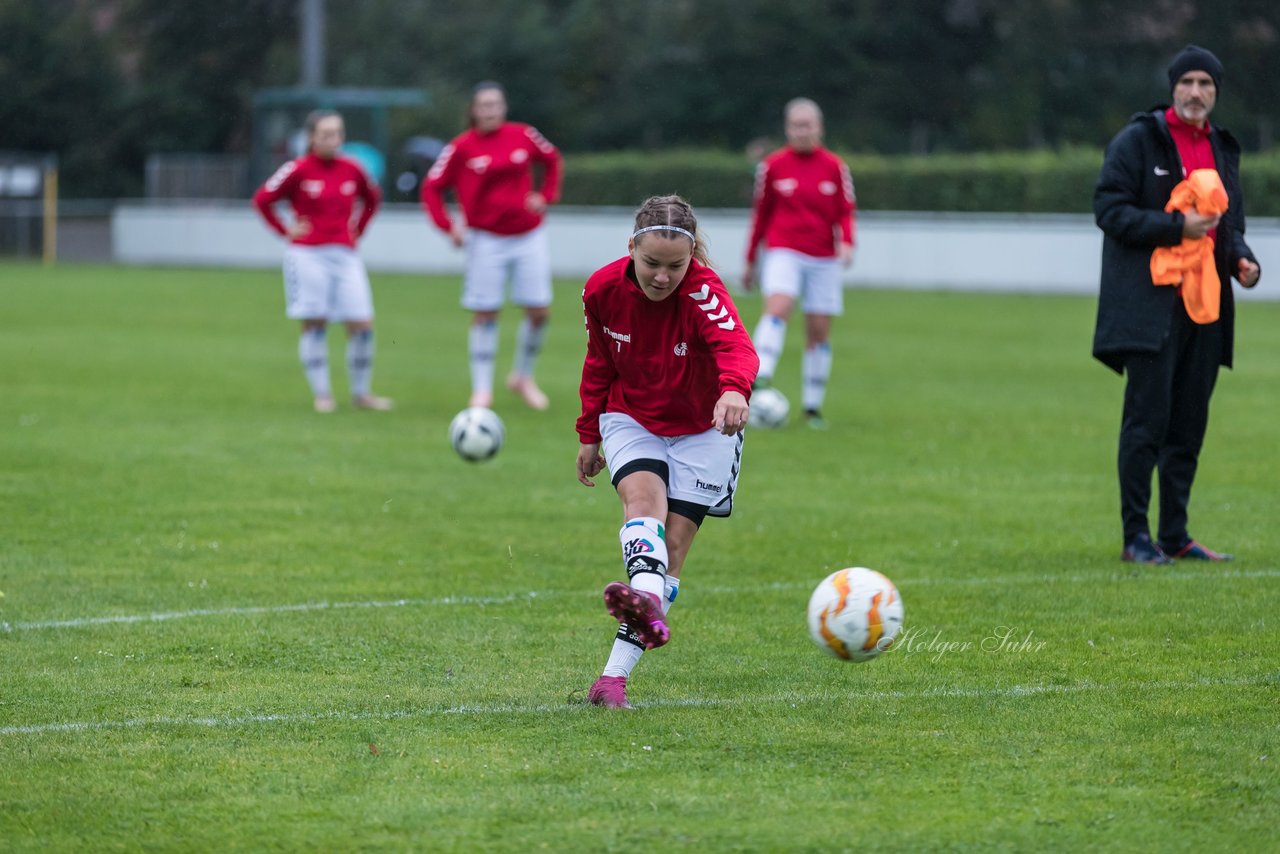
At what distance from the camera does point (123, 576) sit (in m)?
7.83

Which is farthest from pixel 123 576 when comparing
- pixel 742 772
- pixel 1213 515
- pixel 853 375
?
pixel 853 375

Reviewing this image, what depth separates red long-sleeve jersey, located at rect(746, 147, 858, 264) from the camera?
1328 cm

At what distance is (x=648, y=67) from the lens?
167 ft

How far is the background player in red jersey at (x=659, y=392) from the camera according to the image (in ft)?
18.4

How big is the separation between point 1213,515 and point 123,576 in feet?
18.1

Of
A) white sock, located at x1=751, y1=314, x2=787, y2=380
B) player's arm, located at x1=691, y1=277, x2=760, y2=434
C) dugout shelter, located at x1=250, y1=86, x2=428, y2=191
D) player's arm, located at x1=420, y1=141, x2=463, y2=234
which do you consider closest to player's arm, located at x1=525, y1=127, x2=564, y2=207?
player's arm, located at x1=420, y1=141, x2=463, y2=234

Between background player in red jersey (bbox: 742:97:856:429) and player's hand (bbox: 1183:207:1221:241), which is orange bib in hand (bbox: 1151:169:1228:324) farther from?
background player in red jersey (bbox: 742:97:856:429)

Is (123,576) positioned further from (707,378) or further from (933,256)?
(933,256)

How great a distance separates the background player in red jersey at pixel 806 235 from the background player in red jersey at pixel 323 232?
3033 millimetres

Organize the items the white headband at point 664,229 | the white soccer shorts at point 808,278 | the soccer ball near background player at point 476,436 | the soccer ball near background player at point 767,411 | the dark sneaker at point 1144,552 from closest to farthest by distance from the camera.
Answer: the white headband at point 664,229 < the dark sneaker at point 1144,552 < the soccer ball near background player at point 476,436 < the soccer ball near background player at point 767,411 < the white soccer shorts at point 808,278

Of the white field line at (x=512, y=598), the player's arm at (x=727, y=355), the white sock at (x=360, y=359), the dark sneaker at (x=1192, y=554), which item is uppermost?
the player's arm at (x=727, y=355)

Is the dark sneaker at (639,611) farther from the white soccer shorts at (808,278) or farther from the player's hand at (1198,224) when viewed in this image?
the white soccer shorts at (808,278)

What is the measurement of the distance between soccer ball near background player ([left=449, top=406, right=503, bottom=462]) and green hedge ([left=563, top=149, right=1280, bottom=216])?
2178cm

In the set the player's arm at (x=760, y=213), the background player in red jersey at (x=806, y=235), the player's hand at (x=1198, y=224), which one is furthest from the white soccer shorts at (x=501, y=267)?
the player's hand at (x=1198, y=224)
